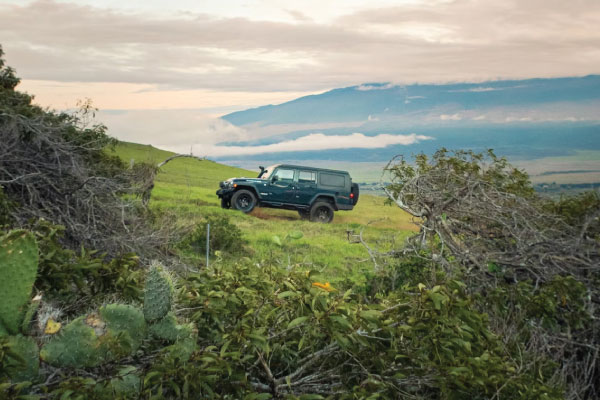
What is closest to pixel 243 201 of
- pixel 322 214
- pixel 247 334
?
pixel 322 214

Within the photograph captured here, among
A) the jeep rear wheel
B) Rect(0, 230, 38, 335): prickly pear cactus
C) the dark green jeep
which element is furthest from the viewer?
the jeep rear wheel

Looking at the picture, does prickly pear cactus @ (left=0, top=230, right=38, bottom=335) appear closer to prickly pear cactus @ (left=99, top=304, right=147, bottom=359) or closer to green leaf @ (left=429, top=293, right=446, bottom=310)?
prickly pear cactus @ (left=99, top=304, right=147, bottom=359)

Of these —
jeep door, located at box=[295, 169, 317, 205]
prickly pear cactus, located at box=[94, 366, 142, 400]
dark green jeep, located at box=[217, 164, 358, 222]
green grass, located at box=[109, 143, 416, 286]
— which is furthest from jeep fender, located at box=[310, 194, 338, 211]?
prickly pear cactus, located at box=[94, 366, 142, 400]

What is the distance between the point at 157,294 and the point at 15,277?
0.65 m

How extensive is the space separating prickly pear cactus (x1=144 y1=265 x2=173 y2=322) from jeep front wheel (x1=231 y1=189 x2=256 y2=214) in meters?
19.0

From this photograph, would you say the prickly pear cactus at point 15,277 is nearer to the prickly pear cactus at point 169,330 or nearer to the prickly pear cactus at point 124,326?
the prickly pear cactus at point 124,326

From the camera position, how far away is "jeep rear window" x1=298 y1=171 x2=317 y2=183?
22.4 m

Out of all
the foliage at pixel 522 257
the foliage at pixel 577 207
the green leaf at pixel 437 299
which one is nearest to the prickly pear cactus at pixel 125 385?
the green leaf at pixel 437 299

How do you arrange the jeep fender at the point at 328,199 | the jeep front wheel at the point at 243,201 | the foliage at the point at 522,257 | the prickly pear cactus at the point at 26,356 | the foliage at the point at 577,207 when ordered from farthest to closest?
the jeep fender at the point at 328,199 → the jeep front wheel at the point at 243,201 → the foliage at the point at 577,207 → the foliage at the point at 522,257 → the prickly pear cactus at the point at 26,356

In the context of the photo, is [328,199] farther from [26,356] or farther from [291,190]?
[26,356]

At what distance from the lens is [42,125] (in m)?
10.8

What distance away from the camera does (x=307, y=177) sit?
22.5m

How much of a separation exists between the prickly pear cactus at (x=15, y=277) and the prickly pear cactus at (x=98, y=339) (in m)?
0.20

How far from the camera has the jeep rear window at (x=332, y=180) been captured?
2266 centimetres
